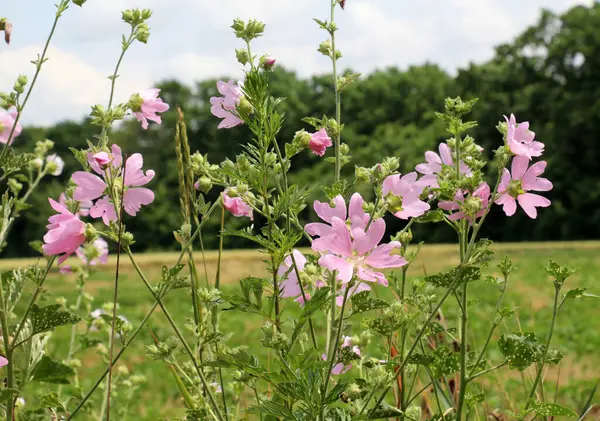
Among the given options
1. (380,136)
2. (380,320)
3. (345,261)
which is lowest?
(380,320)

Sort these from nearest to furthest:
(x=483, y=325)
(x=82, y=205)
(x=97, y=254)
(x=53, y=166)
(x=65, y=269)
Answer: (x=82, y=205) < (x=97, y=254) < (x=65, y=269) < (x=53, y=166) < (x=483, y=325)

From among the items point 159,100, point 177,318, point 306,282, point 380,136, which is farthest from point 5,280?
point 380,136

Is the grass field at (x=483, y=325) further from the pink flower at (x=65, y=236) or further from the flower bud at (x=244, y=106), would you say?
the flower bud at (x=244, y=106)

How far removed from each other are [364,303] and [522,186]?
33 centimetres

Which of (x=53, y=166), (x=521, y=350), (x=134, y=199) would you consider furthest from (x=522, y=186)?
(x=53, y=166)

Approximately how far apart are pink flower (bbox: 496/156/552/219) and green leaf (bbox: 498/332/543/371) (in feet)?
A: 0.76

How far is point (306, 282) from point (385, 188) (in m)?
0.18

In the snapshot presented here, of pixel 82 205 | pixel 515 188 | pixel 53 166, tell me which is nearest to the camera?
pixel 515 188

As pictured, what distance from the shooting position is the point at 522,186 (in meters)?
1.18

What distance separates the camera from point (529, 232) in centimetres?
2498

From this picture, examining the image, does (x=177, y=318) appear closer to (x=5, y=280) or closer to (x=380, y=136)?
(x=5, y=280)

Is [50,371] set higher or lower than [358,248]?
lower

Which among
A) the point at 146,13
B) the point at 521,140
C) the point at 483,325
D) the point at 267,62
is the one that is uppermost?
the point at 146,13

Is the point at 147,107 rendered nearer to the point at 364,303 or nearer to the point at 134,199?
the point at 134,199
